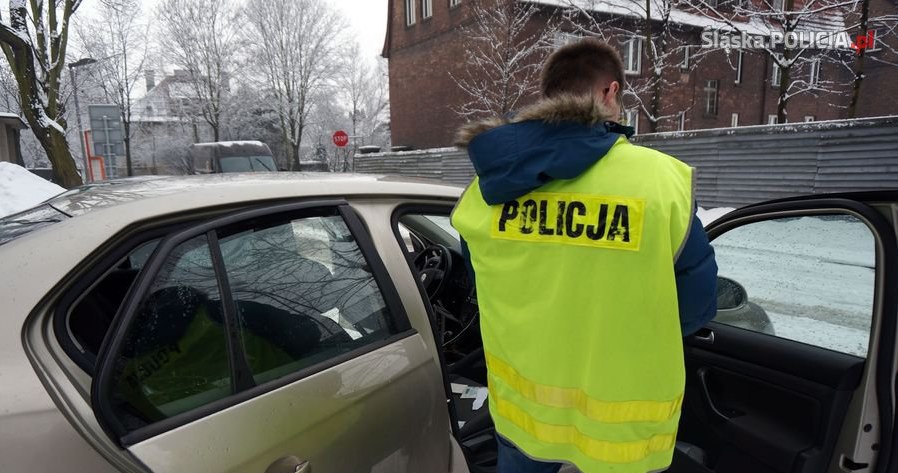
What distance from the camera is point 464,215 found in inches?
61.3

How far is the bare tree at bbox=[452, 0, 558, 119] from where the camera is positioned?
17.0 meters

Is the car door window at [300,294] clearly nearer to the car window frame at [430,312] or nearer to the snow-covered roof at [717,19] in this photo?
the car window frame at [430,312]

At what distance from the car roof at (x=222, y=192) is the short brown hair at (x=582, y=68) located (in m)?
0.68

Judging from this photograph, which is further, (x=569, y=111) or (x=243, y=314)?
(x=243, y=314)

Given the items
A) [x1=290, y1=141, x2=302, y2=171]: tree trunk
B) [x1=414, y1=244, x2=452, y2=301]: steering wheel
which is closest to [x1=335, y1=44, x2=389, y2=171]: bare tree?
[x1=290, y1=141, x2=302, y2=171]: tree trunk

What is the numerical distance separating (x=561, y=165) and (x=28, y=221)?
1.56m

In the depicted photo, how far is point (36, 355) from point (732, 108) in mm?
28241

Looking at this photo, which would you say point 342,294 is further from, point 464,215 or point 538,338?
point 538,338

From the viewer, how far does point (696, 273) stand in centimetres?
131

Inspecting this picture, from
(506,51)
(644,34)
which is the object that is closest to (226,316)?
(506,51)

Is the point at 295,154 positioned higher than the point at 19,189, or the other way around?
the point at 295,154

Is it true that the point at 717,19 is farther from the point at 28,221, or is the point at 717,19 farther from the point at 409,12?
the point at 409,12

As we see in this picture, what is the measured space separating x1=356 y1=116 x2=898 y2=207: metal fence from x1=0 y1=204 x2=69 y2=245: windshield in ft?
27.1

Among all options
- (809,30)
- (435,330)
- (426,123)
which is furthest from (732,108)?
(435,330)
